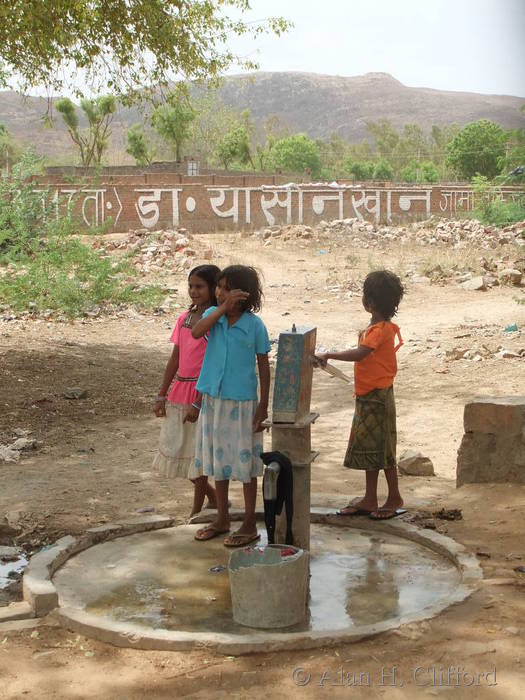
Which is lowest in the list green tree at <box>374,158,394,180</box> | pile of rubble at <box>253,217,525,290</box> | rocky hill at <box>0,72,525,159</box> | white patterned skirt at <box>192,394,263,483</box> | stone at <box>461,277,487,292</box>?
white patterned skirt at <box>192,394,263,483</box>

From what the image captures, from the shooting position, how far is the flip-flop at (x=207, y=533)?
414 centimetres

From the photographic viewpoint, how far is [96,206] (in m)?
25.0

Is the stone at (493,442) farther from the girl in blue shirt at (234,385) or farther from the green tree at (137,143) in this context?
the green tree at (137,143)

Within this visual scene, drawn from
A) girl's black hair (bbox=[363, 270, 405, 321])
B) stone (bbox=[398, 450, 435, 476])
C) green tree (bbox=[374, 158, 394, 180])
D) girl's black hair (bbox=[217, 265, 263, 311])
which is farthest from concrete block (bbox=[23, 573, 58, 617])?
green tree (bbox=[374, 158, 394, 180])

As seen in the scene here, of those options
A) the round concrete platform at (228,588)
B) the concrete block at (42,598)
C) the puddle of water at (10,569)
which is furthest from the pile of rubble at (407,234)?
the concrete block at (42,598)

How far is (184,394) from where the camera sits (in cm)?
433

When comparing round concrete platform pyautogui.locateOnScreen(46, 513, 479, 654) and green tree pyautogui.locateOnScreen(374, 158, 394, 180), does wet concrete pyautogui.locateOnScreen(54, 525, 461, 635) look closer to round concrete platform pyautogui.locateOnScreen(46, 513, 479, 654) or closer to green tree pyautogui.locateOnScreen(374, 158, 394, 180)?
round concrete platform pyautogui.locateOnScreen(46, 513, 479, 654)

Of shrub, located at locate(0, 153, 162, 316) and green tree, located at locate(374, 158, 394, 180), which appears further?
green tree, located at locate(374, 158, 394, 180)

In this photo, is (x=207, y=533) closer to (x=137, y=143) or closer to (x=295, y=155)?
(x=137, y=143)

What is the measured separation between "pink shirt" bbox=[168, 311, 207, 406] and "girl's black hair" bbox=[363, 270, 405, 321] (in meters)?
0.87

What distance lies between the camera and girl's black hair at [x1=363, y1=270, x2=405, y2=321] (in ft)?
14.0

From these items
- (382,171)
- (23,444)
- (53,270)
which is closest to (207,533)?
(23,444)

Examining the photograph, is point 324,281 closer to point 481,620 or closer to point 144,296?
point 144,296

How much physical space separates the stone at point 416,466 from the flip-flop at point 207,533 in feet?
5.96
